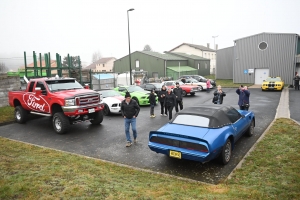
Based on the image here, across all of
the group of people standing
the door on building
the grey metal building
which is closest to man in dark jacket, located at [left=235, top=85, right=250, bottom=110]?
the group of people standing

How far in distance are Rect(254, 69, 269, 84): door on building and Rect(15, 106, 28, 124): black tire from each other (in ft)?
87.8

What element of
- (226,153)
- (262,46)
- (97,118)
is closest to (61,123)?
(97,118)

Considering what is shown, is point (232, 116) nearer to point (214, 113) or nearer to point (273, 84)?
point (214, 113)

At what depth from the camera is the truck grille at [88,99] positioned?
927 cm

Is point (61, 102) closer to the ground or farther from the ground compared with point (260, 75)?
closer to the ground

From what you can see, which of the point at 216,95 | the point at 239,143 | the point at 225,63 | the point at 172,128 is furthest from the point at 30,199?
the point at 225,63

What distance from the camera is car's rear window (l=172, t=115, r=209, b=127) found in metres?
6.16

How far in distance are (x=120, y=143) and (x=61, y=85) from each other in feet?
13.5

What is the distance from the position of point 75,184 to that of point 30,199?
821mm

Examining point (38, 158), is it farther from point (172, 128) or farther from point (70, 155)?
point (172, 128)

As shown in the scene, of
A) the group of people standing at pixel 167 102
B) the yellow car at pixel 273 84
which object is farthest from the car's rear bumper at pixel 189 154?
the yellow car at pixel 273 84

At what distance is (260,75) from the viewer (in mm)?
29219

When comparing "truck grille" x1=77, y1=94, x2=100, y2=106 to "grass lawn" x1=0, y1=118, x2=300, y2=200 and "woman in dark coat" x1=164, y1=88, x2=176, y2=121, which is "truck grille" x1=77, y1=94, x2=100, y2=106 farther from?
"woman in dark coat" x1=164, y1=88, x2=176, y2=121

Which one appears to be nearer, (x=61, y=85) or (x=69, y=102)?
(x=69, y=102)
